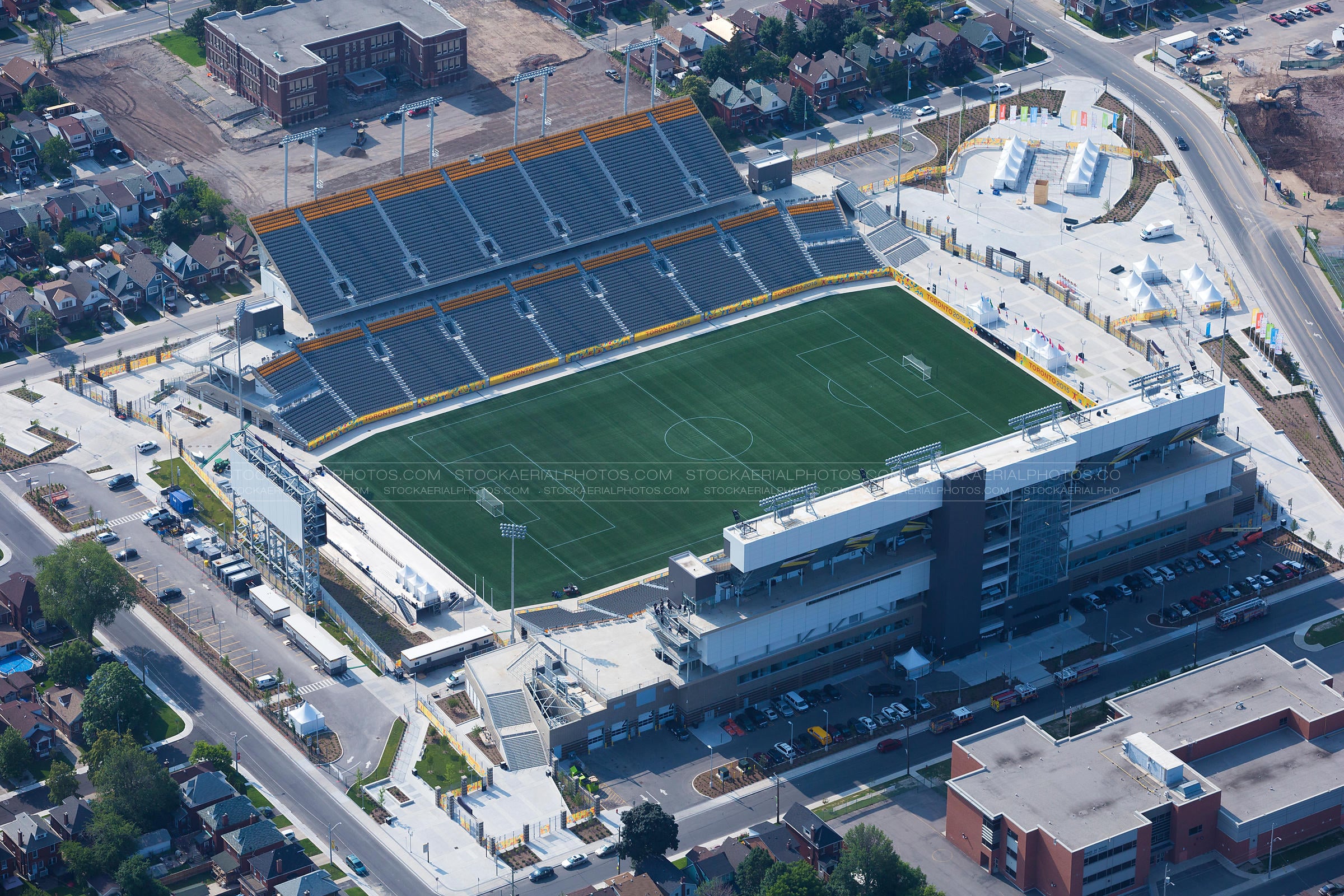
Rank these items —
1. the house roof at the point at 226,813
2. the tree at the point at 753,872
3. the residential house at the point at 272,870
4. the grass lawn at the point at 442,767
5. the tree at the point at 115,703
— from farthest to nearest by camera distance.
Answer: the tree at the point at 115,703 < the grass lawn at the point at 442,767 < the house roof at the point at 226,813 < the residential house at the point at 272,870 < the tree at the point at 753,872

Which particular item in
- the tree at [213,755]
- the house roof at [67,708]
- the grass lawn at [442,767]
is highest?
the tree at [213,755]

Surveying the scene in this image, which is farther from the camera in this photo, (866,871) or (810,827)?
(810,827)

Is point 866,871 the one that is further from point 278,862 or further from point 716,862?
point 278,862

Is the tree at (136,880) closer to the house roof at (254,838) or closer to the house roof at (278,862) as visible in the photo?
the house roof at (254,838)

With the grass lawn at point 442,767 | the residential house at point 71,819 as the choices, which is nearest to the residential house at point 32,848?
the residential house at point 71,819

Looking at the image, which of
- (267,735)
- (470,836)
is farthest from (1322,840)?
(267,735)

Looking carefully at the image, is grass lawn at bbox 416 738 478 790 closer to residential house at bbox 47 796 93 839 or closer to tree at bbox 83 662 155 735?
tree at bbox 83 662 155 735

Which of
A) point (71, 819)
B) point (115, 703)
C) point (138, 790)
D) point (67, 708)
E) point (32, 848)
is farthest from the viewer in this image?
point (67, 708)

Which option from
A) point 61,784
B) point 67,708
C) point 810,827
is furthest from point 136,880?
point 810,827
